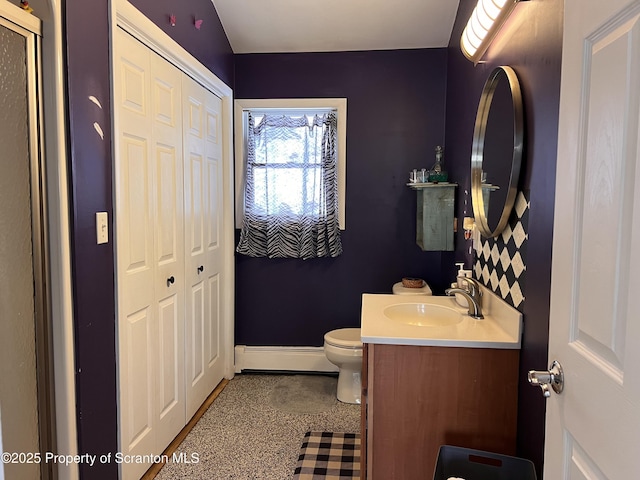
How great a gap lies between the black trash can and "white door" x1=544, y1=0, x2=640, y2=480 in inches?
16.0

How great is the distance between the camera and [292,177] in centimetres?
310

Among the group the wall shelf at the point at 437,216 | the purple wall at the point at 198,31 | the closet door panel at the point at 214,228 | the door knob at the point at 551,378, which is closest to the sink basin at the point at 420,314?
the wall shelf at the point at 437,216

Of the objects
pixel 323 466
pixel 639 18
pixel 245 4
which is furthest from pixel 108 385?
pixel 245 4

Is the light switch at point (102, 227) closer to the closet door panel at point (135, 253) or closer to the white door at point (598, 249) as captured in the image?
the closet door panel at point (135, 253)

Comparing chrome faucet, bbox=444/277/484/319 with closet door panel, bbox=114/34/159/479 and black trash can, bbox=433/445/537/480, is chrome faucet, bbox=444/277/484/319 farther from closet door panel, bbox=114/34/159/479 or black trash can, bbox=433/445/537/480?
closet door panel, bbox=114/34/159/479

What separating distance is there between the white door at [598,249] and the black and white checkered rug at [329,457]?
1232 millimetres

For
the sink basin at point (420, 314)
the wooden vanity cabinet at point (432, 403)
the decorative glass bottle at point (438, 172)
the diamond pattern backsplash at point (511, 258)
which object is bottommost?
the wooden vanity cabinet at point (432, 403)

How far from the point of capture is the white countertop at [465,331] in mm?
1538

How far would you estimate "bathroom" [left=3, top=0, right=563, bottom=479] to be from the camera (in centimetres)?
141

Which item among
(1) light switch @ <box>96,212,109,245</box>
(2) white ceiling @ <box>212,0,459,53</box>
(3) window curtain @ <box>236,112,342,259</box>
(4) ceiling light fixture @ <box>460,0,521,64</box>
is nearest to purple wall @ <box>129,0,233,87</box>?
(2) white ceiling @ <box>212,0,459,53</box>

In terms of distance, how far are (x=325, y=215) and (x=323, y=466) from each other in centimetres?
161

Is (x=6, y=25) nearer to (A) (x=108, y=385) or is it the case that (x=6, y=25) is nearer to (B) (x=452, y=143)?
(A) (x=108, y=385)

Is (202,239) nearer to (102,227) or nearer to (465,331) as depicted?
(102,227)

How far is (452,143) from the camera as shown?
2791 mm
